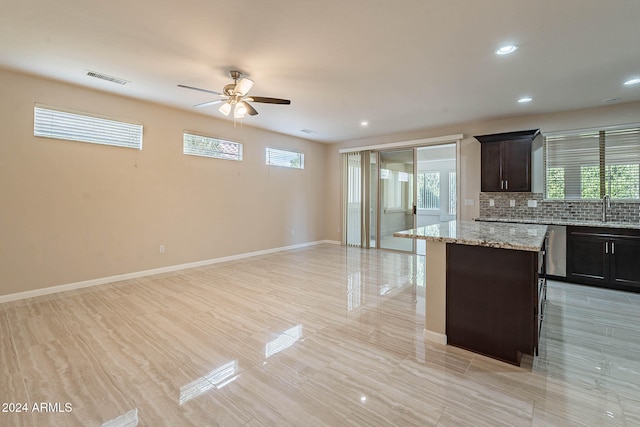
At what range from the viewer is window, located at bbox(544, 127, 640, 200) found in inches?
170

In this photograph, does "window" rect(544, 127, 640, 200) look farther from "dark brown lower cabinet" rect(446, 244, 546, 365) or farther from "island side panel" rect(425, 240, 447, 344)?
"island side panel" rect(425, 240, 447, 344)

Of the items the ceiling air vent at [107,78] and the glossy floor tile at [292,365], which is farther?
the ceiling air vent at [107,78]

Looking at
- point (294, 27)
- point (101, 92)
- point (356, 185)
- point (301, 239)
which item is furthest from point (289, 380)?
point (356, 185)

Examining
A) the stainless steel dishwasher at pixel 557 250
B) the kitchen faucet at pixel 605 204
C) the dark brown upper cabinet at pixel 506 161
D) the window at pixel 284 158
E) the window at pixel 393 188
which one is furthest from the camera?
the window at pixel 393 188

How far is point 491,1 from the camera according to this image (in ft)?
7.19

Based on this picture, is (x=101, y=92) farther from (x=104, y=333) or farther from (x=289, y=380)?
(x=289, y=380)

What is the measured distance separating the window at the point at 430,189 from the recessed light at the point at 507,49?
5.97m

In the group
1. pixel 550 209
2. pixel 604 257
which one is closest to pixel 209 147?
pixel 550 209

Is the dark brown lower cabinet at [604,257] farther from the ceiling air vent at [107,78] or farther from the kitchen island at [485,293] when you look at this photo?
the ceiling air vent at [107,78]

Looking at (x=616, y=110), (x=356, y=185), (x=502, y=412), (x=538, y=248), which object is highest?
(x=616, y=110)

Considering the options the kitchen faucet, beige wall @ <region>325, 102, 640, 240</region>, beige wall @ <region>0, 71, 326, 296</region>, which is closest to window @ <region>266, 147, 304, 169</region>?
beige wall @ <region>0, 71, 326, 296</region>

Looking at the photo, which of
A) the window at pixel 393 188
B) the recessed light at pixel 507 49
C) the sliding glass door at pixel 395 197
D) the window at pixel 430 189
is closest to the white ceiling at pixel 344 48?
the recessed light at pixel 507 49

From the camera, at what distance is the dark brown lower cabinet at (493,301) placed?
83.9 inches

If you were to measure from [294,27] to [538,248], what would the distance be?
2.61m
